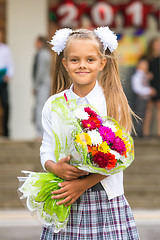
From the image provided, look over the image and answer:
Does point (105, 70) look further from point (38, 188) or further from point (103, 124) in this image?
point (38, 188)

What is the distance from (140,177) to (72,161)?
4.93 metres

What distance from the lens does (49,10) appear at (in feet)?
33.0

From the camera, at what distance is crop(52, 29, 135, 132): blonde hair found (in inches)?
122

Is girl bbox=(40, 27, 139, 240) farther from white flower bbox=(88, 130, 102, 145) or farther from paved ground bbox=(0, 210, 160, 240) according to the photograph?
paved ground bbox=(0, 210, 160, 240)

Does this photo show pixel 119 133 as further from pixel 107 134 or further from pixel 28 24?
pixel 28 24

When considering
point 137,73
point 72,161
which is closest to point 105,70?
point 72,161

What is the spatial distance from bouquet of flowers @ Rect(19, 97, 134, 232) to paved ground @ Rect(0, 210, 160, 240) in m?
2.63

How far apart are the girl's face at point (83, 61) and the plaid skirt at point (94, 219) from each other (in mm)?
595

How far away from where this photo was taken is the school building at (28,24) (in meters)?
9.90

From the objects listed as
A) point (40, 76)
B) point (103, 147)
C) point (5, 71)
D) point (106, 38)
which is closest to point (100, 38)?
point (106, 38)

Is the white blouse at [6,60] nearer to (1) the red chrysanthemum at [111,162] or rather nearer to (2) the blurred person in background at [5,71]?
(2) the blurred person in background at [5,71]

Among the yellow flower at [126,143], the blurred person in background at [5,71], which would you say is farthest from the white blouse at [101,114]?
the blurred person in background at [5,71]

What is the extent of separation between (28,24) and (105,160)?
7.40 meters

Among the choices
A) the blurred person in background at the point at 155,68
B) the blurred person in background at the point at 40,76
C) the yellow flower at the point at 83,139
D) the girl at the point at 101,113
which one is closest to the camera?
the yellow flower at the point at 83,139
